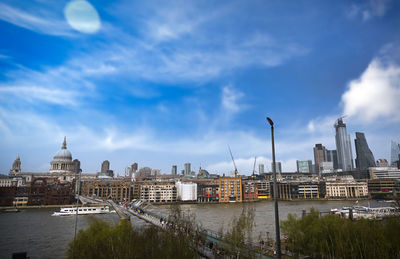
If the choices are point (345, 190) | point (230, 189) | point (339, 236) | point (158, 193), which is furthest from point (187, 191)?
point (339, 236)

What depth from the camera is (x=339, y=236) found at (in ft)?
58.9

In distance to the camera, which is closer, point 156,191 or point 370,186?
point 156,191

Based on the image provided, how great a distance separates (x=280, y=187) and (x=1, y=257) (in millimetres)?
149698

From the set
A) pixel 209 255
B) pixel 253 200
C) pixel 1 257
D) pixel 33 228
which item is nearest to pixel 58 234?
pixel 33 228

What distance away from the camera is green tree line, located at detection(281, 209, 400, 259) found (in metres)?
16.6

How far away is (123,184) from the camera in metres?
138

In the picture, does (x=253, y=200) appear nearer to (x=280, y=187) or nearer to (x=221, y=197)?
(x=221, y=197)

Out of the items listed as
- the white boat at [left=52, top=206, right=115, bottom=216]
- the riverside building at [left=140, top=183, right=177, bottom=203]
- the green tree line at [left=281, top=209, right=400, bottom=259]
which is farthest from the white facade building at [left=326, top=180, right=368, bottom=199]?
the green tree line at [left=281, top=209, right=400, bottom=259]

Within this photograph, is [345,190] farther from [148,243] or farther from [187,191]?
[148,243]

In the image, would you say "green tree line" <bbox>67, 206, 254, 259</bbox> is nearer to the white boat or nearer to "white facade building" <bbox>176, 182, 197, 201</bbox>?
the white boat

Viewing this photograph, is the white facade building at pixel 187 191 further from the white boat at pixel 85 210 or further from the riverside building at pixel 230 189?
the white boat at pixel 85 210

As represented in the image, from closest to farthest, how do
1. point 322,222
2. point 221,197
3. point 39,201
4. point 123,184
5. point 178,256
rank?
point 178,256
point 322,222
point 39,201
point 221,197
point 123,184

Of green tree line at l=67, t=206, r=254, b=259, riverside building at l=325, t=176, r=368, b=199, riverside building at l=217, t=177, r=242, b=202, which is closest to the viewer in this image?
green tree line at l=67, t=206, r=254, b=259

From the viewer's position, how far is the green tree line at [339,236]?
16578 mm
